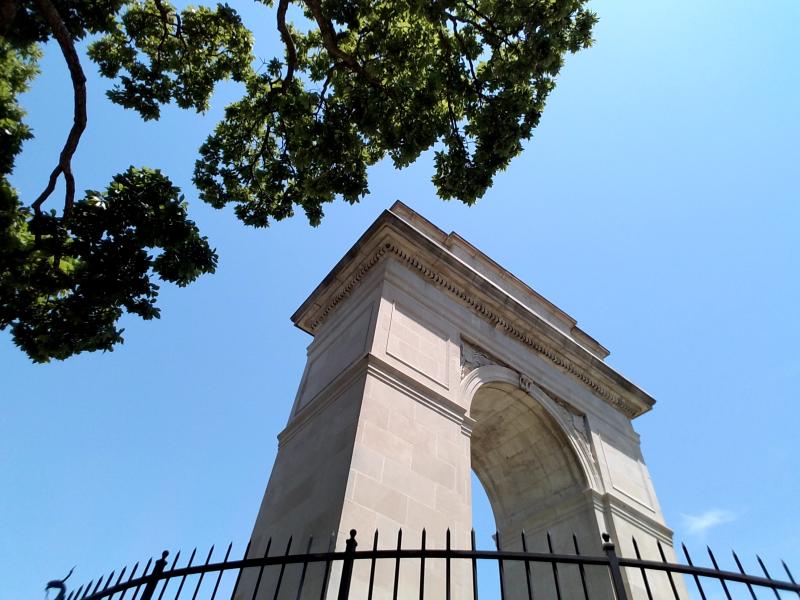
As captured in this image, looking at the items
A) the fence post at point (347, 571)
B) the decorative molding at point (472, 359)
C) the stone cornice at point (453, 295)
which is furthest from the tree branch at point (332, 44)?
the fence post at point (347, 571)

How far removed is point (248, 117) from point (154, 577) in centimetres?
818

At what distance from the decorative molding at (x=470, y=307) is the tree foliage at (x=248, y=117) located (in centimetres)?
181

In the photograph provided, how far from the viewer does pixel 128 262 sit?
7480mm

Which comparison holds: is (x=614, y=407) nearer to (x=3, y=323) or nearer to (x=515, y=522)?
(x=515, y=522)

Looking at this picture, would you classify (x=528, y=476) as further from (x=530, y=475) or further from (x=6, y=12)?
(x=6, y=12)

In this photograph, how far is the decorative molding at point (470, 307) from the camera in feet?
33.8

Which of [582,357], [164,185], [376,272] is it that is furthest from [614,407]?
[164,185]

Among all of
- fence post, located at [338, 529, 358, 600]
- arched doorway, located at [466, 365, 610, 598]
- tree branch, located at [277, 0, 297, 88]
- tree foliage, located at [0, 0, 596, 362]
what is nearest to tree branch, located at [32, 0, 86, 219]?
tree foliage, located at [0, 0, 596, 362]

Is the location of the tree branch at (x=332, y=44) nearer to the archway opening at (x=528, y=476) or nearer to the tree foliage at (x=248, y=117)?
the tree foliage at (x=248, y=117)

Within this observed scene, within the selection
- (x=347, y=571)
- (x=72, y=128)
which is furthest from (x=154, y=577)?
(x=72, y=128)

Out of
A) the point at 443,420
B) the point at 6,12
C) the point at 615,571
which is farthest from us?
the point at 443,420

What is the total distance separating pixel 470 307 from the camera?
431 inches

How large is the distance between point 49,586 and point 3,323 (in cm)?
416

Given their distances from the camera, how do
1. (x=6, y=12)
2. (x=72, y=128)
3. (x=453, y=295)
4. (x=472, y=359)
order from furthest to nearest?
(x=453, y=295)
(x=472, y=359)
(x=72, y=128)
(x=6, y=12)
